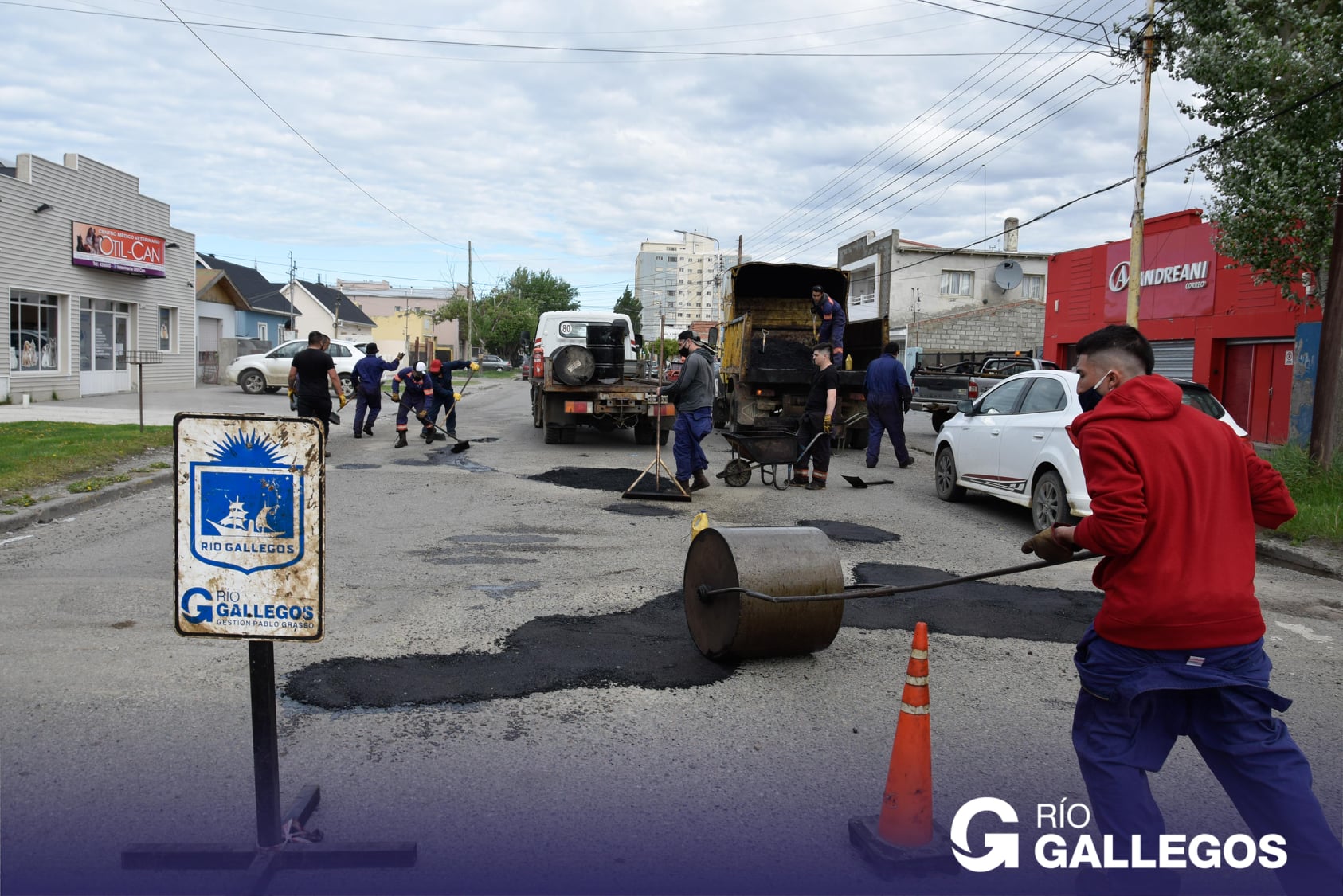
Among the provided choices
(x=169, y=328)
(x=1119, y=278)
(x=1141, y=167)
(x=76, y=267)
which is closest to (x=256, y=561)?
(x=1141, y=167)

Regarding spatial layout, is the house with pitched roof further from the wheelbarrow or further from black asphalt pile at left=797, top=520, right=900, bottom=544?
black asphalt pile at left=797, top=520, right=900, bottom=544

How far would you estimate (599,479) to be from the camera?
13086mm

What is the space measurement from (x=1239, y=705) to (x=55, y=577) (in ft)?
24.4

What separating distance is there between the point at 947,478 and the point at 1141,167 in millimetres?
9683

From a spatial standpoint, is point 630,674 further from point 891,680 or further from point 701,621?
point 891,680

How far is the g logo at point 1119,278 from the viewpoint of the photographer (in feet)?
81.6

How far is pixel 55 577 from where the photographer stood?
23.4 ft

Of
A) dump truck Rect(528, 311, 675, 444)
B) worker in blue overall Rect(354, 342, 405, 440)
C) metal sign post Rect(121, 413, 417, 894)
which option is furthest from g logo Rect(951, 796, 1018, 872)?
worker in blue overall Rect(354, 342, 405, 440)

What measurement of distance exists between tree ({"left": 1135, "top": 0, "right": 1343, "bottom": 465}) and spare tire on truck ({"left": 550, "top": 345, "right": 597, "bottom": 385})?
9969mm

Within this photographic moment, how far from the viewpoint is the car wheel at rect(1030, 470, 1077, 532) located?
9109mm

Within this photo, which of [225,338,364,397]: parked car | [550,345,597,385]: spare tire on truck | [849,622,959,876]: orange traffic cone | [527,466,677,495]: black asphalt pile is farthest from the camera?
[225,338,364,397]: parked car

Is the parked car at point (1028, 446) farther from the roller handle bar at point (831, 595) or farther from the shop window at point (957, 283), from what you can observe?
the shop window at point (957, 283)

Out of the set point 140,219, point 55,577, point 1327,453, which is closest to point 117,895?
point 55,577

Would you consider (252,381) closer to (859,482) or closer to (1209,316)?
(859,482)
